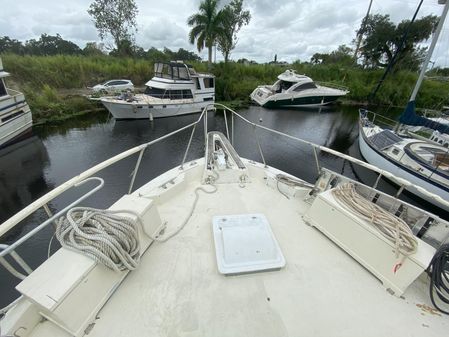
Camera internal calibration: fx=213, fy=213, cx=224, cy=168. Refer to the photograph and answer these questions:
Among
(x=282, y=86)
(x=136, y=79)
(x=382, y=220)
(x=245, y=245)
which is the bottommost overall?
(x=136, y=79)

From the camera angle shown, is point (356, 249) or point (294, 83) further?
point (294, 83)

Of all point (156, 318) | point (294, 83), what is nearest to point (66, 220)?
point (156, 318)

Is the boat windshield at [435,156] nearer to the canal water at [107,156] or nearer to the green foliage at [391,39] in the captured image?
the canal water at [107,156]

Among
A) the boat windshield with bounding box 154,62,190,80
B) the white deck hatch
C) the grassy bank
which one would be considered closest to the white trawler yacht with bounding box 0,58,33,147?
the grassy bank

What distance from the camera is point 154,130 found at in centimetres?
1111

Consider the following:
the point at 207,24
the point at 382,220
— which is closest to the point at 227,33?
the point at 207,24

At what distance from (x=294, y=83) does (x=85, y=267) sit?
61.2 feet

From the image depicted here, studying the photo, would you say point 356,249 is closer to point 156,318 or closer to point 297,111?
point 156,318

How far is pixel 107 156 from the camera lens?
809 cm

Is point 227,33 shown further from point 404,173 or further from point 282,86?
point 404,173

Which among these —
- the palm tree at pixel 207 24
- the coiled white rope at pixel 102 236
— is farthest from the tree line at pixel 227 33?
the coiled white rope at pixel 102 236

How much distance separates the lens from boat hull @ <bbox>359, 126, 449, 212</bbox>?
18.1ft

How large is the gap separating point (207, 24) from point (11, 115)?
14013 mm

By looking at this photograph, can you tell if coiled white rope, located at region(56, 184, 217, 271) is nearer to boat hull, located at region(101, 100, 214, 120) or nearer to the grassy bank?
boat hull, located at region(101, 100, 214, 120)
